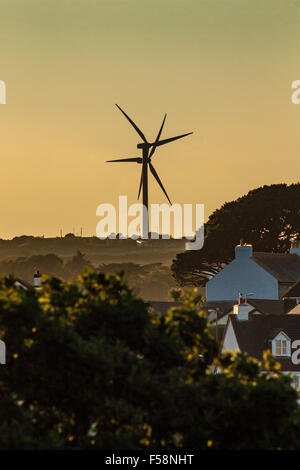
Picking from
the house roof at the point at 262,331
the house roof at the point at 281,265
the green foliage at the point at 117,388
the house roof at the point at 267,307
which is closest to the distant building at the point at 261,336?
the house roof at the point at 262,331

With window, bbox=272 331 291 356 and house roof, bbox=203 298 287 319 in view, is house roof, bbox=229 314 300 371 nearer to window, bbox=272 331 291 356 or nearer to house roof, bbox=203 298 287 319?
window, bbox=272 331 291 356

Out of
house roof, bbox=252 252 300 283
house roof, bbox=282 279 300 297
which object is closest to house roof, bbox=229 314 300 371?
house roof, bbox=282 279 300 297

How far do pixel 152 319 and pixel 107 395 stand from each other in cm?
401

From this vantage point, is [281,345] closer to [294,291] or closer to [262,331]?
[262,331]

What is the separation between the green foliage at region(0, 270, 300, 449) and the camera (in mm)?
41031

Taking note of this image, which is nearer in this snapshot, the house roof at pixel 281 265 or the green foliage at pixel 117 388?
the green foliage at pixel 117 388

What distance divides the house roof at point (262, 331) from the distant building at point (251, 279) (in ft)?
180

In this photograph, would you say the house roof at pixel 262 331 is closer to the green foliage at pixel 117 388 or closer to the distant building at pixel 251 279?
the distant building at pixel 251 279

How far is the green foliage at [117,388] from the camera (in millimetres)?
41031

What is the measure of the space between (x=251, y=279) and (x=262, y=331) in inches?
2428

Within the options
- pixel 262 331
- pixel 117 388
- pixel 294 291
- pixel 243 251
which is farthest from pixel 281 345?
pixel 117 388

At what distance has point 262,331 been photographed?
123m
